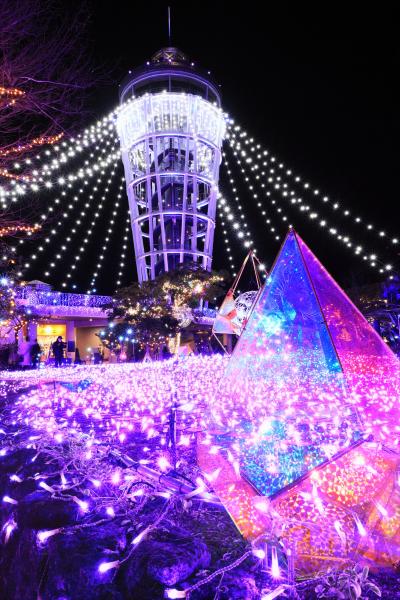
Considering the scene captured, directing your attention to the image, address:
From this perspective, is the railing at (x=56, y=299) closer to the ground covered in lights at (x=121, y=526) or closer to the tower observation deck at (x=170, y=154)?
the tower observation deck at (x=170, y=154)

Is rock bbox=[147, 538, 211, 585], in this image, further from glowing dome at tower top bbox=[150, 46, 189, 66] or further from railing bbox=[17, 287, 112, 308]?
glowing dome at tower top bbox=[150, 46, 189, 66]

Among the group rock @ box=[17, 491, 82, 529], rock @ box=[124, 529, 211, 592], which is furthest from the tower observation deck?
rock @ box=[124, 529, 211, 592]

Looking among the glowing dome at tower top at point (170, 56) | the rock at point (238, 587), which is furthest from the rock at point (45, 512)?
the glowing dome at tower top at point (170, 56)

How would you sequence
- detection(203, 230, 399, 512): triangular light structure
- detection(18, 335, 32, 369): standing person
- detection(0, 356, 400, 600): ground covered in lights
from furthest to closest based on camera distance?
detection(18, 335, 32, 369): standing person → detection(203, 230, 399, 512): triangular light structure → detection(0, 356, 400, 600): ground covered in lights

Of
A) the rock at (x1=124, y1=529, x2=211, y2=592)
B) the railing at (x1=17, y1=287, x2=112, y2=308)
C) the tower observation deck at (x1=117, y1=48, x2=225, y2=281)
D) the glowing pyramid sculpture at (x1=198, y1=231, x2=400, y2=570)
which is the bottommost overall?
the rock at (x1=124, y1=529, x2=211, y2=592)

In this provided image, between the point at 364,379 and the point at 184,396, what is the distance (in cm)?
456

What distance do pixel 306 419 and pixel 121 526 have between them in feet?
8.09

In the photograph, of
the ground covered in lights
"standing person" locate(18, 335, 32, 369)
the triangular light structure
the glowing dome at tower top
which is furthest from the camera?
the glowing dome at tower top

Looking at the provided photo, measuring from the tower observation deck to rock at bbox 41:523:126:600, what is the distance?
75.1 feet

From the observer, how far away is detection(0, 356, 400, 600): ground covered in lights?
187 centimetres

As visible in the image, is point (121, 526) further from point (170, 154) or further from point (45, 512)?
point (170, 154)

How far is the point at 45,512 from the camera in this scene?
106 inches

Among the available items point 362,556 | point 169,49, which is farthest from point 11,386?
point 169,49

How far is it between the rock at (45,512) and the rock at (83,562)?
205 millimetres
